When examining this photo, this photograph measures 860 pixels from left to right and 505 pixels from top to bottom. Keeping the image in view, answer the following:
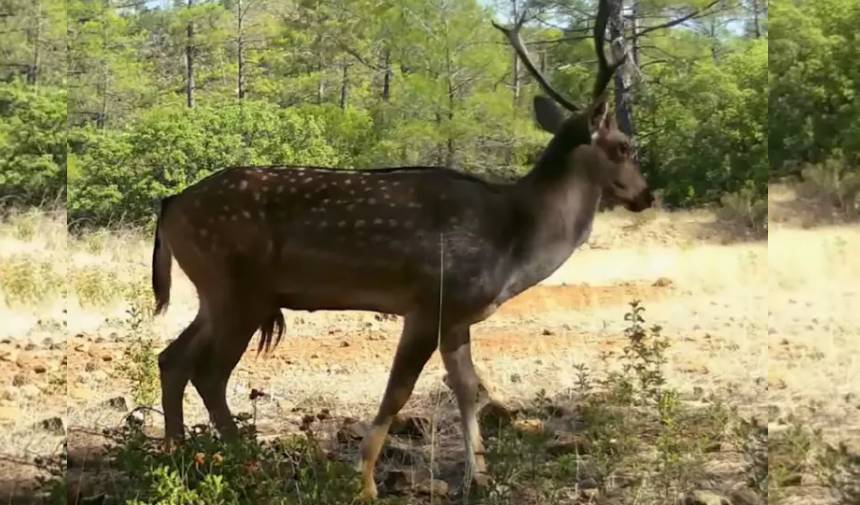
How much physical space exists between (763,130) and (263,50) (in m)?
2.29

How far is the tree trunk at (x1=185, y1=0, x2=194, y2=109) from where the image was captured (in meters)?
5.59

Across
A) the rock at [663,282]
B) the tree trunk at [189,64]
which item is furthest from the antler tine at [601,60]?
the tree trunk at [189,64]

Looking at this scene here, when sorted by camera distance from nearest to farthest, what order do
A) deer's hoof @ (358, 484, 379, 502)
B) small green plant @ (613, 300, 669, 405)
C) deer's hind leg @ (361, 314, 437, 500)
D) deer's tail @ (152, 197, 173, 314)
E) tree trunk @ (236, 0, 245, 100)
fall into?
deer's hoof @ (358, 484, 379, 502), deer's hind leg @ (361, 314, 437, 500), deer's tail @ (152, 197, 173, 314), small green plant @ (613, 300, 669, 405), tree trunk @ (236, 0, 245, 100)

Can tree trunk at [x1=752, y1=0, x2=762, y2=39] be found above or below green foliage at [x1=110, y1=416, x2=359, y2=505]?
above

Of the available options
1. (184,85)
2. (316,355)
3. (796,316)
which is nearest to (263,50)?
(184,85)

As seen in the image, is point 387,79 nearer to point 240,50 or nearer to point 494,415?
point 240,50

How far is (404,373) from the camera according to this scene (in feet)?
15.0

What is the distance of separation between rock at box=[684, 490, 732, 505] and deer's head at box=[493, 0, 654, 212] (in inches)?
46.2

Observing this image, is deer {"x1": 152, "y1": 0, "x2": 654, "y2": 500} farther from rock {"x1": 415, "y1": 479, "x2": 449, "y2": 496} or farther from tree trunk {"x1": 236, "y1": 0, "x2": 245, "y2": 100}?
tree trunk {"x1": 236, "y1": 0, "x2": 245, "y2": 100}

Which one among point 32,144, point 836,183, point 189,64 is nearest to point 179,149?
point 189,64

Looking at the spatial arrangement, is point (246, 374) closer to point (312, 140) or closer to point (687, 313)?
point (312, 140)

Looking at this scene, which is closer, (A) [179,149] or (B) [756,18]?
(B) [756,18]

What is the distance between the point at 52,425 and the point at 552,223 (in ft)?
8.37

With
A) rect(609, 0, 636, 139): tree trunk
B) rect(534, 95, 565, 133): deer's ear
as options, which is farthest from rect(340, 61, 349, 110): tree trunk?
rect(609, 0, 636, 139): tree trunk
